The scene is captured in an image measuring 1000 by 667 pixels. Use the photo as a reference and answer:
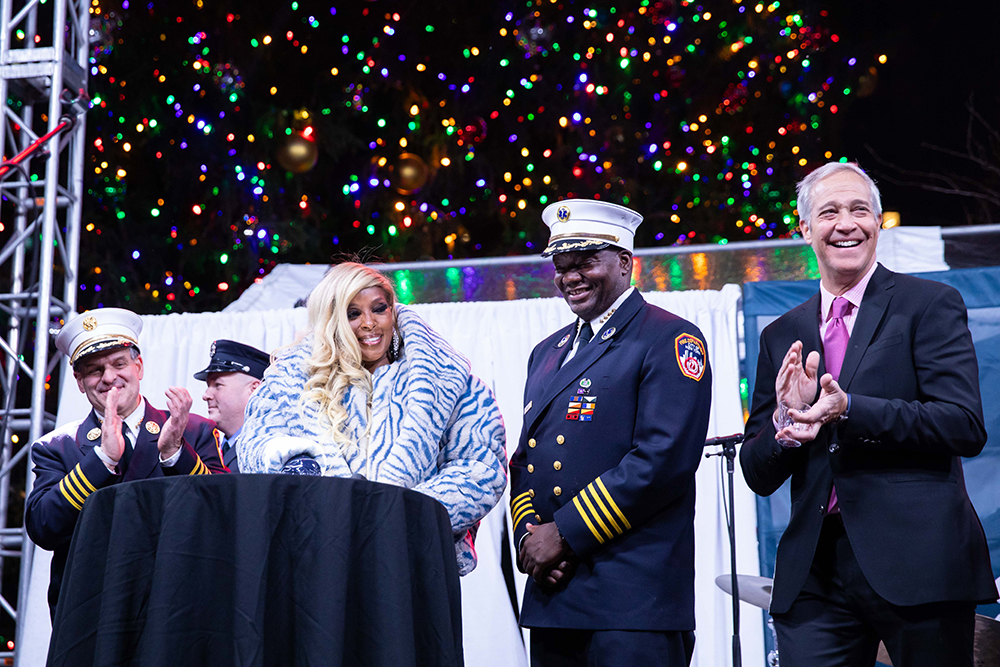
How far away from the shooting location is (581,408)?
2.89 metres

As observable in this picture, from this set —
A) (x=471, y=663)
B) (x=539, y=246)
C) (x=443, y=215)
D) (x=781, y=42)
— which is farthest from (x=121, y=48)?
(x=471, y=663)

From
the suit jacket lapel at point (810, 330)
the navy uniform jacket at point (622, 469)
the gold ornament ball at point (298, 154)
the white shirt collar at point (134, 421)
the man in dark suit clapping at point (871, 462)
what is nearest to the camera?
the man in dark suit clapping at point (871, 462)

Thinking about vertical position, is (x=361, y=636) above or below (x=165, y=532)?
below

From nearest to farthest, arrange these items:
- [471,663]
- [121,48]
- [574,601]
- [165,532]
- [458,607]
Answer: [165,532] → [458,607] → [574,601] → [471,663] → [121,48]

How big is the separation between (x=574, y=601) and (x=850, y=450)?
0.81 m

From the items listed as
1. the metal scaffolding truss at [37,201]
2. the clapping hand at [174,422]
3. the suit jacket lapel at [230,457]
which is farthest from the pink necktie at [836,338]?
the metal scaffolding truss at [37,201]

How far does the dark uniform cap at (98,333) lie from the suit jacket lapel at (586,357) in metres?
1.77

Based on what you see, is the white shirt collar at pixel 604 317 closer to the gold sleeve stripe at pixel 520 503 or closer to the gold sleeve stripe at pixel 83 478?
the gold sleeve stripe at pixel 520 503

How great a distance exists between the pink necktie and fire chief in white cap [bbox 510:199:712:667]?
39 cm

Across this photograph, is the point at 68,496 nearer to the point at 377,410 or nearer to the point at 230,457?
the point at 230,457

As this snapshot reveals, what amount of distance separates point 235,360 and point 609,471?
2.77 metres

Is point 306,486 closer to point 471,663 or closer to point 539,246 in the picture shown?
point 471,663

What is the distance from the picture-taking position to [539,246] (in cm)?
1049

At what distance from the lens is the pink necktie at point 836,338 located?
2.54m
